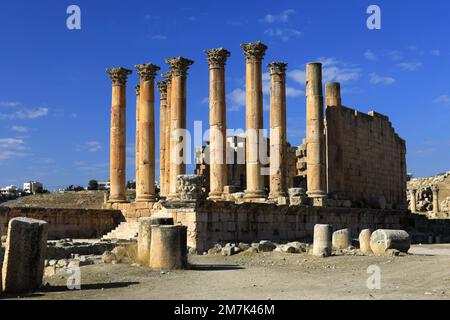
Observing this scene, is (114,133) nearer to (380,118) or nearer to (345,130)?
(345,130)

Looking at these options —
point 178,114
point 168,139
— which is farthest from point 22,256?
point 168,139

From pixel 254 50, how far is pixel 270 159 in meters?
5.15

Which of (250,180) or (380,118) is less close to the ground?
(380,118)

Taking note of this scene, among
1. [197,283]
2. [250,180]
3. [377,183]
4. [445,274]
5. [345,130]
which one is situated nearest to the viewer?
[197,283]

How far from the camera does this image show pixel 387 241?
19422mm

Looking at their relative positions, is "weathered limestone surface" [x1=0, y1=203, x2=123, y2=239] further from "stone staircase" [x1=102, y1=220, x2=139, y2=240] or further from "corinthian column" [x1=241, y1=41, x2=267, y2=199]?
"corinthian column" [x1=241, y1=41, x2=267, y2=199]

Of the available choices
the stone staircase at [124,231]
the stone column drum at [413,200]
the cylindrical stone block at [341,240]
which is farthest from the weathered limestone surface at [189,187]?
the stone column drum at [413,200]

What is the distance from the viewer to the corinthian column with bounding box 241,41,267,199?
91.3ft

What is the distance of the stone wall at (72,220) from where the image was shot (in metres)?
24.9

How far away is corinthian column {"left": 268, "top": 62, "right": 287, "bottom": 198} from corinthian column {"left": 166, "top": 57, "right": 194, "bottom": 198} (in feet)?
14.2
